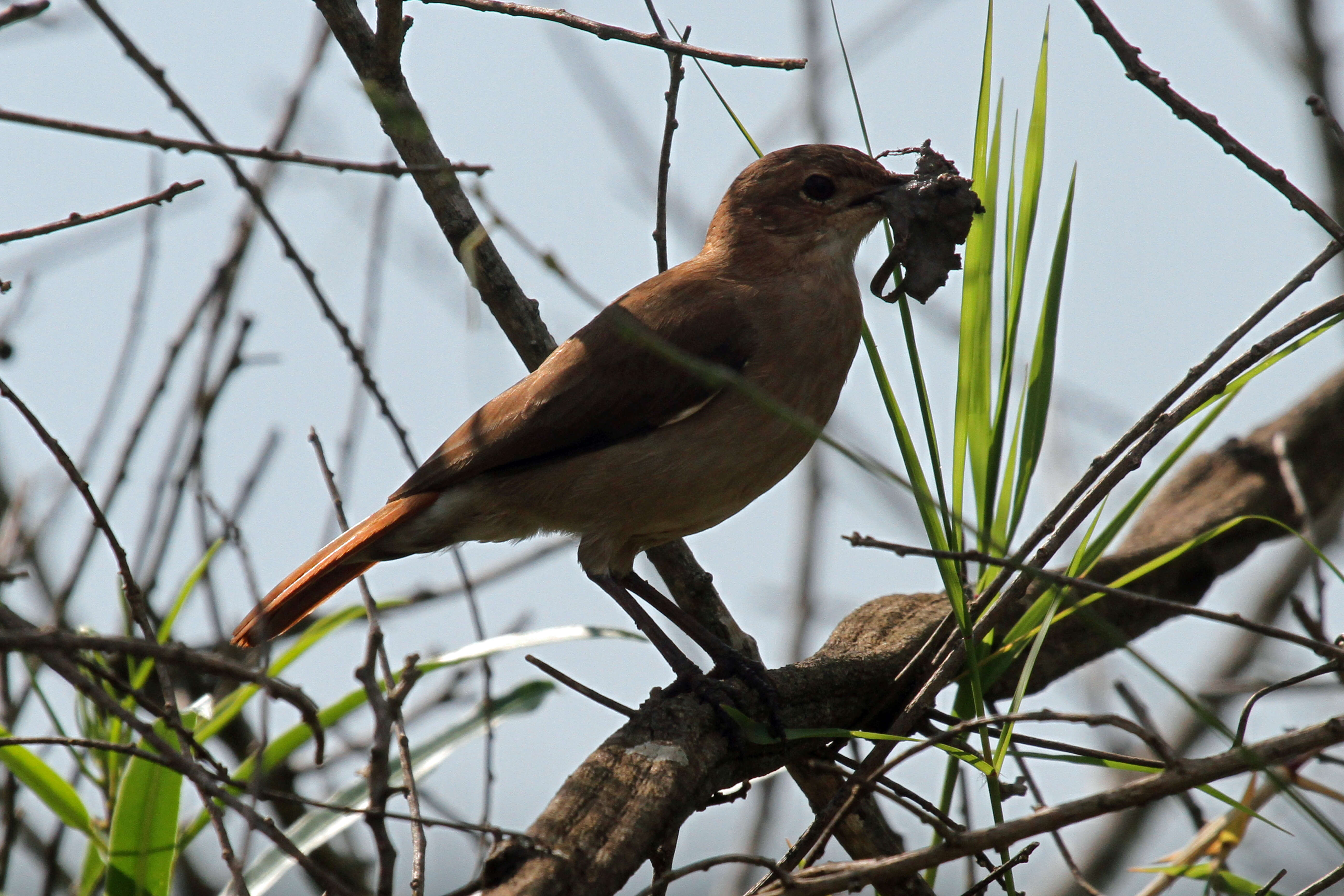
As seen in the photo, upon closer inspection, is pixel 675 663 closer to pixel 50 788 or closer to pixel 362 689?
pixel 362 689

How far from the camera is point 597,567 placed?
3807 millimetres

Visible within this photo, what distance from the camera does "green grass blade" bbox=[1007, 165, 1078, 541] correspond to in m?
2.65

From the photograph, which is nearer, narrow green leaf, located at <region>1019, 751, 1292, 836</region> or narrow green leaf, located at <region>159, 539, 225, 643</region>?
narrow green leaf, located at <region>1019, 751, 1292, 836</region>

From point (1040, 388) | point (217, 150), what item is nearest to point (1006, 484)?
point (1040, 388)

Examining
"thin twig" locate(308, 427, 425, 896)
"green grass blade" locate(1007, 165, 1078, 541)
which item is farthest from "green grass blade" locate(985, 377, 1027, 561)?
"thin twig" locate(308, 427, 425, 896)

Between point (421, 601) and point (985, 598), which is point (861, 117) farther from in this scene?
point (421, 601)

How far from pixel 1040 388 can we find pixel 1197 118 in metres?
0.64

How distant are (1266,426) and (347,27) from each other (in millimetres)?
3942

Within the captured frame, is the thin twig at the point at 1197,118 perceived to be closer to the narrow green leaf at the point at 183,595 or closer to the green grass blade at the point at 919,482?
the green grass blade at the point at 919,482

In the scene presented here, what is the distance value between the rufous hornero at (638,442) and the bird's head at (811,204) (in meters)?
0.07

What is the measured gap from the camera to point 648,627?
3.70 meters

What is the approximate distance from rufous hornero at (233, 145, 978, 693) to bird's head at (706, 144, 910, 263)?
0.23 ft

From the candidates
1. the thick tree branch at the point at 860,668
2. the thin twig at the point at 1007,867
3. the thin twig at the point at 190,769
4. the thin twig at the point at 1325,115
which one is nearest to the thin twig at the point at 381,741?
the thin twig at the point at 190,769

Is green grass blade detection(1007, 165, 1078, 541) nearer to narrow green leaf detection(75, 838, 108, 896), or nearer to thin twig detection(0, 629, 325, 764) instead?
thin twig detection(0, 629, 325, 764)
